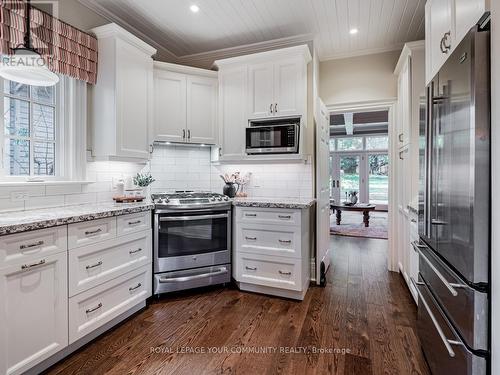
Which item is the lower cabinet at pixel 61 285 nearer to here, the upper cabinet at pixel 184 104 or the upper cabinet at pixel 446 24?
the upper cabinet at pixel 184 104

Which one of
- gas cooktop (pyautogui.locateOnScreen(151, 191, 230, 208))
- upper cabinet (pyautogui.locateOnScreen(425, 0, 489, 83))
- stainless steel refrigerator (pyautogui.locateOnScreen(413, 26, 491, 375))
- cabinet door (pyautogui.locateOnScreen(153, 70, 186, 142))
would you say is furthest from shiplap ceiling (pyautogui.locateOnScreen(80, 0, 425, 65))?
gas cooktop (pyautogui.locateOnScreen(151, 191, 230, 208))

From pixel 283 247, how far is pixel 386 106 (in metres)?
2.26

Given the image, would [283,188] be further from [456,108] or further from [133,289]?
[456,108]

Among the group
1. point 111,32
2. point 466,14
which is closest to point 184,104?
point 111,32

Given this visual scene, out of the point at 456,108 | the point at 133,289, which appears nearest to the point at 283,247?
the point at 133,289

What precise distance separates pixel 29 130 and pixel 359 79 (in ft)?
11.6

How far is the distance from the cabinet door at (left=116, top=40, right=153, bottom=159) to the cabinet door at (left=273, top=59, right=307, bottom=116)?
1339mm

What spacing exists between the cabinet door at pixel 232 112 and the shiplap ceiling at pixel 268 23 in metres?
0.46

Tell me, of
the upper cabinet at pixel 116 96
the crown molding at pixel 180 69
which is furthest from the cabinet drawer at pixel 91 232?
the crown molding at pixel 180 69

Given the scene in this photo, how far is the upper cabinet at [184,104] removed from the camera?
3.07 metres

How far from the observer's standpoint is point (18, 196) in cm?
199

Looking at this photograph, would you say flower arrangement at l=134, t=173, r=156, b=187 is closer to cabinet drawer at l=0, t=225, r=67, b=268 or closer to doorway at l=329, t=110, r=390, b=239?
cabinet drawer at l=0, t=225, r=67, b=268

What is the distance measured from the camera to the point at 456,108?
50.3 inches

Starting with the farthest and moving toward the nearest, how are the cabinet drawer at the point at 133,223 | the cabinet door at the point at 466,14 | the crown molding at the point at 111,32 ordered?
the crown molding at the point at 111,32 < the cabinet drawer at the point at 133,223 < the cabinet door at the point at 466,14
